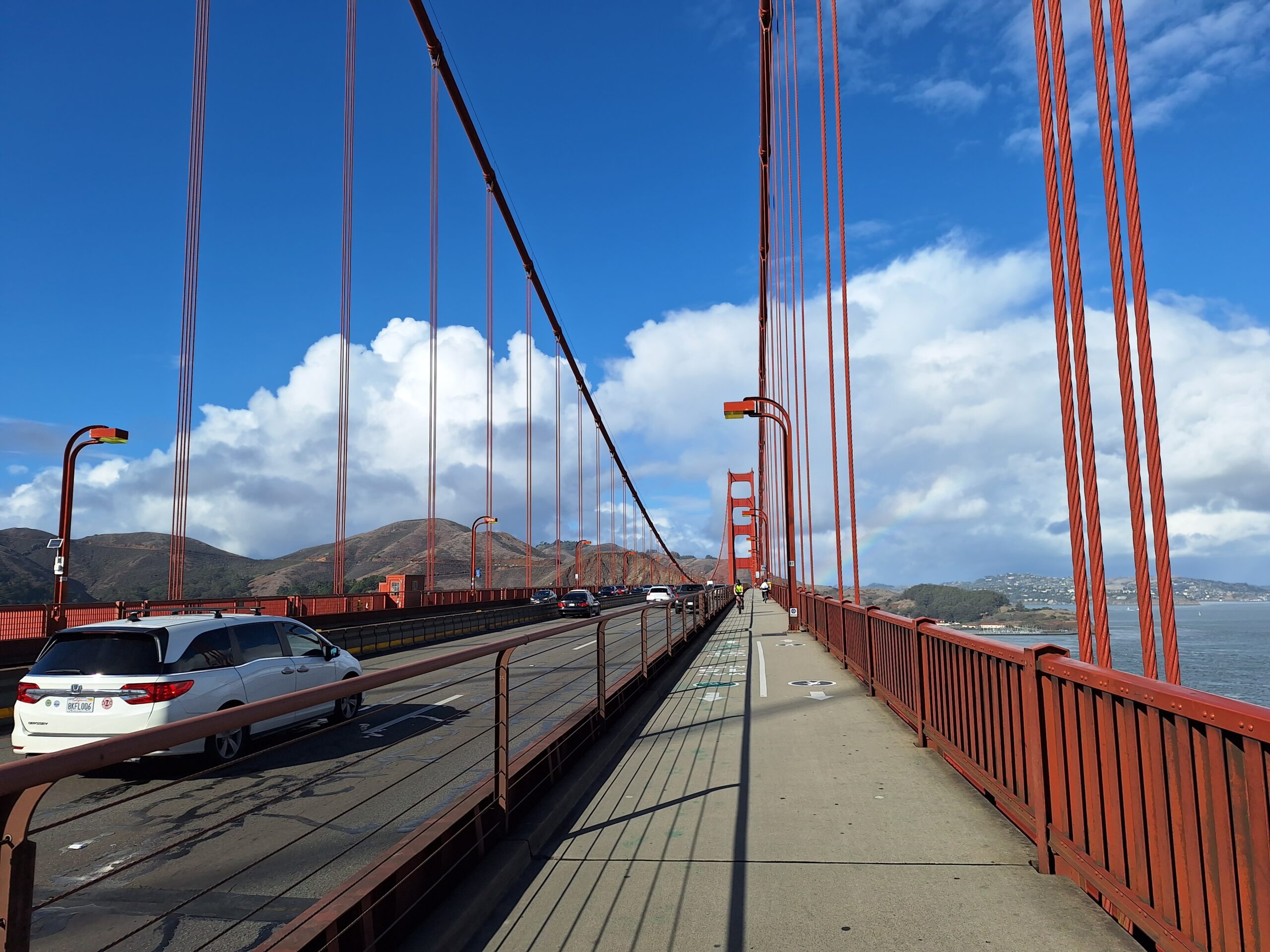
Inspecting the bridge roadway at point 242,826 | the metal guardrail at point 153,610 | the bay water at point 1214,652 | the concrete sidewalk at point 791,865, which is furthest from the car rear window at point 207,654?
the bay water at point 1214,652

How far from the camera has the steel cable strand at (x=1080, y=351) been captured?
5566 mm

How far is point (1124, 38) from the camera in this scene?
5887 mm

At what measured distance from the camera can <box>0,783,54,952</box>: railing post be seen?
2.02 metres

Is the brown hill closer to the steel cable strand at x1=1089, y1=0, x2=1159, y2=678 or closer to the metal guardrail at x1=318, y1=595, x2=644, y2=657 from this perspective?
the metal guardrail at x1=318, y1=595, x2=644, y2=657

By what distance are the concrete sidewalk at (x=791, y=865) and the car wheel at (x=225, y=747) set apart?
142 inches

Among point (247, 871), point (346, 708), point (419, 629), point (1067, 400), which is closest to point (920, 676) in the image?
point (1067, 400)

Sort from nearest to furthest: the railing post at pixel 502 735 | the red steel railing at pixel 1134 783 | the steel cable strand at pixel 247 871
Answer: the steel cable strand at pixel 247 871 < the red steel railing at pixel 1134 783 < the railing post at pixel 502 735

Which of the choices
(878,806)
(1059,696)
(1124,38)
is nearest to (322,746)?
(878,806)

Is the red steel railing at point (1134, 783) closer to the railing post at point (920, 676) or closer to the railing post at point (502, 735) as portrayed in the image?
the railing post at point (920, 676)

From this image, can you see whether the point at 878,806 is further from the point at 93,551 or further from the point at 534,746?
the point at 93,551

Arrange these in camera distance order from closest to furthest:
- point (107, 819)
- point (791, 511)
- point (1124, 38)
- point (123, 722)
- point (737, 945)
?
1. point (737, 945)
2. point (1124, 38)
3. point (107, 819)
4. point (123, 722)
5. point (791, 511)

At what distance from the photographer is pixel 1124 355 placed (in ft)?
17.2

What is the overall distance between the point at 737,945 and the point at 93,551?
161 m

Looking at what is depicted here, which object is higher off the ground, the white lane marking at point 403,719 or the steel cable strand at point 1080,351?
the steel cable strand at point 1080,351
